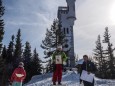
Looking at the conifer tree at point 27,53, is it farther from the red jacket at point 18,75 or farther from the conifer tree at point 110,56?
the red jacket at point 18,75

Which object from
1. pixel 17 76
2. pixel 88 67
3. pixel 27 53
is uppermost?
pixel 27 53

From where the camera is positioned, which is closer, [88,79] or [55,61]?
[88,79]

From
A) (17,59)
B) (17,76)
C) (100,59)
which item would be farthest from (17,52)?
(17,76)

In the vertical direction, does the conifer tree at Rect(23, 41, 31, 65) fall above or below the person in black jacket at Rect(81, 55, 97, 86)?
above

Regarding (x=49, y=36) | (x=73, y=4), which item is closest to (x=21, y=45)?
(x=73, y=4)

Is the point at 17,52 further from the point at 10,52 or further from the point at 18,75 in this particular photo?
the point at 18,75

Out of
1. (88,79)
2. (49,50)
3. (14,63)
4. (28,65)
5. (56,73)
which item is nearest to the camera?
(88,79)

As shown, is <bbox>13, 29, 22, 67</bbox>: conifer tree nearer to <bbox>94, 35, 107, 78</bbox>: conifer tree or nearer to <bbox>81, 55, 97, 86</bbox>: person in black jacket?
<bbox>94, 35, 107, 78</bbox>: conifer tree

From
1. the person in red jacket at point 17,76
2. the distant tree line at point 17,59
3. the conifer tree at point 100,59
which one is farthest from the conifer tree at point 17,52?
the person in red jacket at point 17,76

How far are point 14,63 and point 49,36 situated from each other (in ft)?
68.2

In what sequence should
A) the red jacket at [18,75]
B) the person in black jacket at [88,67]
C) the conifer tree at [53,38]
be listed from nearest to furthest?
the person in black jacket at [88,67], the red jacket at [18,75], the conifer tree at [53,38]

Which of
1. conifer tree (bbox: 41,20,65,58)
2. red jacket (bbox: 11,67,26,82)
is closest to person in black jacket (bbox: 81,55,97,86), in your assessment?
red jacket (bbox: 11,67,26,82)

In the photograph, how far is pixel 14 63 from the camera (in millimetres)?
71750

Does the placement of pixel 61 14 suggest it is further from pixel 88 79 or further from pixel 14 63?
pixel 88 79
